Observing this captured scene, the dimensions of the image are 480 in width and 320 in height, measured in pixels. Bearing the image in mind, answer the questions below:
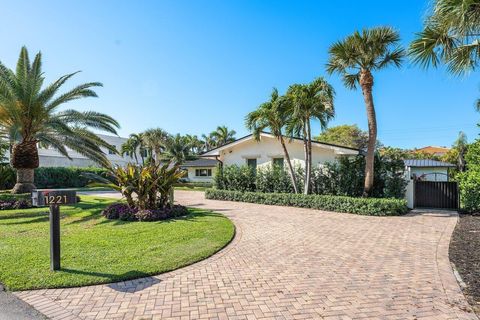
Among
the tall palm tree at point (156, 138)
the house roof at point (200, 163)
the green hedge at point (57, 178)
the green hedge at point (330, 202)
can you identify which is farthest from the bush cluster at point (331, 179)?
the tall palm tree at point (156, 138)

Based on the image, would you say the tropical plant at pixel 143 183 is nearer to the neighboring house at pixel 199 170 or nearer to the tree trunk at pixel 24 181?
the tree trunk at pixel 24 181

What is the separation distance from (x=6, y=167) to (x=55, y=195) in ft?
73.8

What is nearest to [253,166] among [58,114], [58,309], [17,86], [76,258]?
[58,114]

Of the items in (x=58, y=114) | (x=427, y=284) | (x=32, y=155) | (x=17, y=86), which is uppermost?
(x=17, y=86)

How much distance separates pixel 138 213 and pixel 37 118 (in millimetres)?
8118

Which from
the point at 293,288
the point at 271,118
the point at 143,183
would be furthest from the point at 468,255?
the point at 271,118

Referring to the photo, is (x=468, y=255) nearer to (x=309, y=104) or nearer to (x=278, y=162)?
(x=309, y=104)

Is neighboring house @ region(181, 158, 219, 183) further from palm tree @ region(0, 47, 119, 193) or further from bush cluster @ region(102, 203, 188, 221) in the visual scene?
bush cluster @ region(102, 203, 188, 221)

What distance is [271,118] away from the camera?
14984 mm

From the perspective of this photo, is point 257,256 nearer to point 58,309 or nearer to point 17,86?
point 58,309

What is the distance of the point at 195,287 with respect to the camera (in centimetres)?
440

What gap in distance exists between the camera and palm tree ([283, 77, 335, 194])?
1328cm

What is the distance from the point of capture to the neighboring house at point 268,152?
53.3 ft

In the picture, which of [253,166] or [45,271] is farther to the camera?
[253,166]
